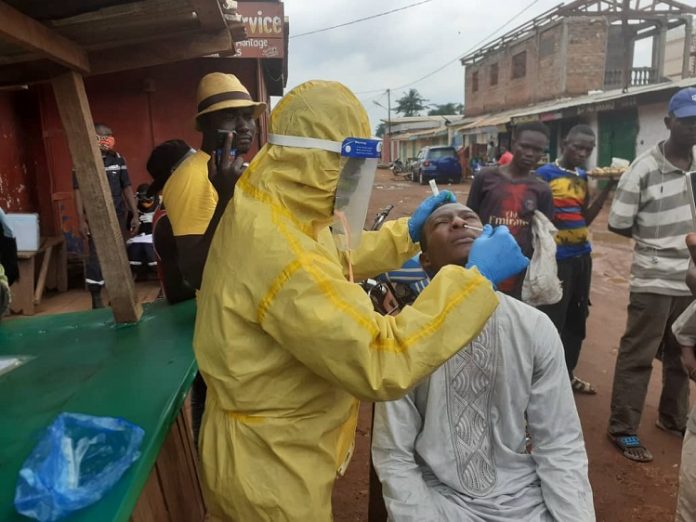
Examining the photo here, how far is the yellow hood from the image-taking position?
151 cm

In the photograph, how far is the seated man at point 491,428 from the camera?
5.57 ft

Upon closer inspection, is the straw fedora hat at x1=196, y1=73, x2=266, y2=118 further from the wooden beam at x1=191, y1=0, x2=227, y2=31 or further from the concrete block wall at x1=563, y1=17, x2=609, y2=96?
the concrete block wall at x1=563, y1=17, x2=609, y2=96

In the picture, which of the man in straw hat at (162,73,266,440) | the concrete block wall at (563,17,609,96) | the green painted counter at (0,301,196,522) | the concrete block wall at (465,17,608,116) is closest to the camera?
the green painted counter at (0,301,196,522)

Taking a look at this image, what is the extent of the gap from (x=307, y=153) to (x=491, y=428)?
101 centimetres

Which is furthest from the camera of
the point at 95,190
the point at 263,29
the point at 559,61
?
the point at 559,61

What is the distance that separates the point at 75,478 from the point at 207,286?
1.82 feet

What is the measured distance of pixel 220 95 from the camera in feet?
9.78

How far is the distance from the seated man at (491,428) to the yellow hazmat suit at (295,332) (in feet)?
0.70

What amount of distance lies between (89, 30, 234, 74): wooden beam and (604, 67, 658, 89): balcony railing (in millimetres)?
26635

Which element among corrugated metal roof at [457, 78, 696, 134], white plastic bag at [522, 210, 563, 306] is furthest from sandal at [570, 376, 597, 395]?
corrugated metal roof at [457, 78, 696, 134]

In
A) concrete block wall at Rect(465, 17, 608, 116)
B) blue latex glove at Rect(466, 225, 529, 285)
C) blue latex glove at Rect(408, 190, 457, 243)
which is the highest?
concrete block wall at Rect(465, 17, 608, 116)

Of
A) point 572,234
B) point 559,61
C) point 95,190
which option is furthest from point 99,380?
point 559,61

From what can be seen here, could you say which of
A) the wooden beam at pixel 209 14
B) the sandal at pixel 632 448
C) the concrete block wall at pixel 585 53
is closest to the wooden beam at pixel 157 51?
the wooden beam at pixel 209 14

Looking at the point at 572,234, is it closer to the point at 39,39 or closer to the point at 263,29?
the point at 39,39
